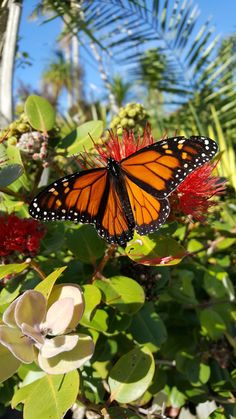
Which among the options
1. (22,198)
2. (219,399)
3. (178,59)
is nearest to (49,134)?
(22,198)

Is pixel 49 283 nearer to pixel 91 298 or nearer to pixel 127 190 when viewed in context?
pixel 91 298

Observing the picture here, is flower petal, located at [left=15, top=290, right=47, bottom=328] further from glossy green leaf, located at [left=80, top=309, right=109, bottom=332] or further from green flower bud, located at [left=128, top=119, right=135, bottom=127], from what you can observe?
→ green flower bud, located at [left=128, top=119, right=135, bottom=127]

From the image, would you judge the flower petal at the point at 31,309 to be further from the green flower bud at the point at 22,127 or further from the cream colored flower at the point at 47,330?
the green flower bud at the point at 22,127

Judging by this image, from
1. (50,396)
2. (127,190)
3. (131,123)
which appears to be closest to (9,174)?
(127,190)

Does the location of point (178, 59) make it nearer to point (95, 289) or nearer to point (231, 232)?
point (231, 232)

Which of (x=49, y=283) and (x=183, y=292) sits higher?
(x=49, y=283)

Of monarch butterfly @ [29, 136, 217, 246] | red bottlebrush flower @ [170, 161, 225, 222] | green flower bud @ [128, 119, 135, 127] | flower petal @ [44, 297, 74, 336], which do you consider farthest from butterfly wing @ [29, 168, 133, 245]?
green flower bud @ [128, 119, 135, 127]
